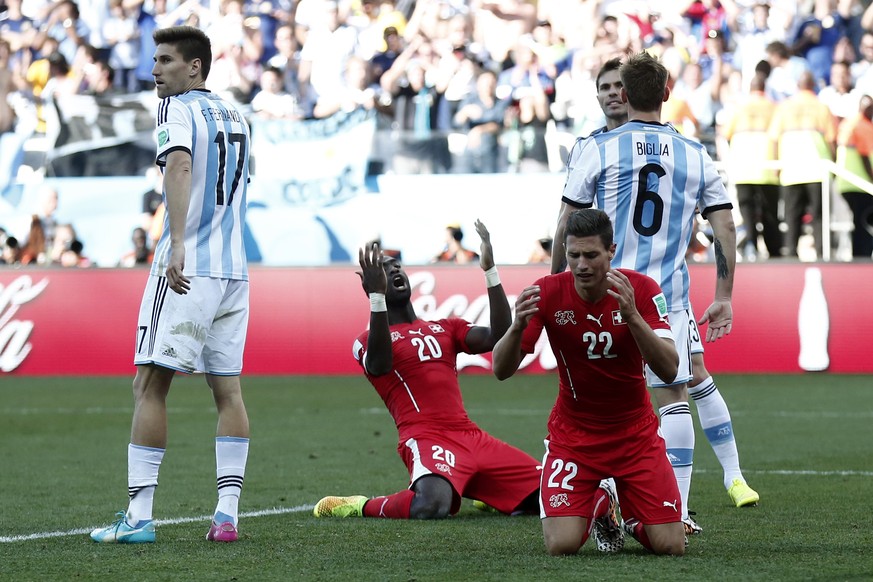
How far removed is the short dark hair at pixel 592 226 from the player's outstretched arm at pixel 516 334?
0.26 meters

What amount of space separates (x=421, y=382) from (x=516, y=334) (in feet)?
6.68

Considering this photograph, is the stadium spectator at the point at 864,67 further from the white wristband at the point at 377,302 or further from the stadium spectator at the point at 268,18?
the white wristband at the point at 377,302

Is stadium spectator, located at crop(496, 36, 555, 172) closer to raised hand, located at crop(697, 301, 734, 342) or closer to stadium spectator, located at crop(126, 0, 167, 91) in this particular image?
stadium spectator, located at crop(126, 0, 167, 91)

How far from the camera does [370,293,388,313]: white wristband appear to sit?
249 inches

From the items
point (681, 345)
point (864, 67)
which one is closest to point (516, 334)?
point (681, 345)

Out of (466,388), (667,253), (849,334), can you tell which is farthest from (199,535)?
(849,334)

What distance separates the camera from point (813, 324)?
15.3 m

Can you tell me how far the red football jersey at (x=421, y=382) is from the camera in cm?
708

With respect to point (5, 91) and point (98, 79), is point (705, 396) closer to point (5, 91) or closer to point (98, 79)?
point (98, 79)

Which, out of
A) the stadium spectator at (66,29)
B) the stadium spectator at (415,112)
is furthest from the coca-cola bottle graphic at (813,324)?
the stadium spectator at (66,29)

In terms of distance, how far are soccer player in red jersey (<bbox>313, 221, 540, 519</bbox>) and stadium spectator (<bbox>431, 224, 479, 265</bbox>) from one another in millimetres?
9351

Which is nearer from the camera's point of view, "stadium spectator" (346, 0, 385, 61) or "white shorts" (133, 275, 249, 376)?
"white shorts" (133, 275, 249, 376)

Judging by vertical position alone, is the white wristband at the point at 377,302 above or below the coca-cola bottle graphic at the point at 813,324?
above

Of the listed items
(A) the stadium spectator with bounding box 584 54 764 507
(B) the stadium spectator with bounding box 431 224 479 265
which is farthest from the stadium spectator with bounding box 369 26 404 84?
(A) the stadium spectator with bounding box 584 54 764 507
